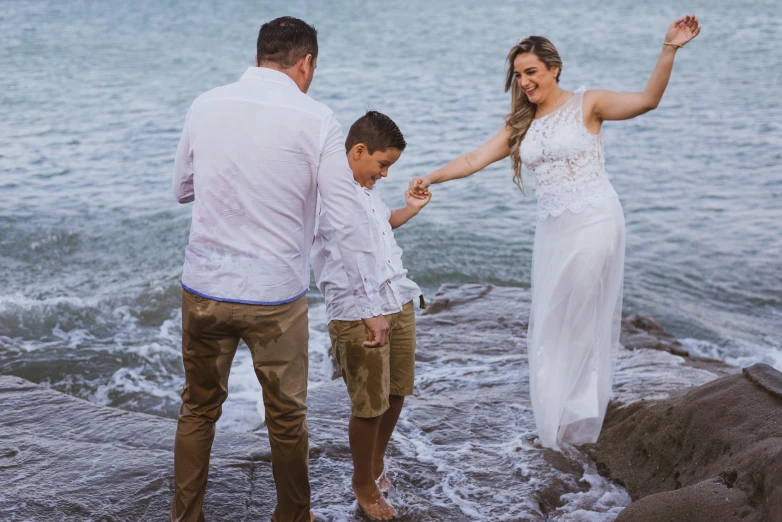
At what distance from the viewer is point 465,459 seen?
15.2 feet

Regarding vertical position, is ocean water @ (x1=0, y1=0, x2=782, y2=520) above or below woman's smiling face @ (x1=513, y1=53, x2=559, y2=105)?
below

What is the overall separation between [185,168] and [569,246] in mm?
2195

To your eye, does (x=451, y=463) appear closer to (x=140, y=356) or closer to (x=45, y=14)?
(x=140, y=356)

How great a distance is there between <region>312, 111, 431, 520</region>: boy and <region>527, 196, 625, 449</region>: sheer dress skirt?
3.66ft

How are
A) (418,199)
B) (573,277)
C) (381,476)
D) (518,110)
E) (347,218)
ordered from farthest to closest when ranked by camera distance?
(518,110)
(573,277)
(418,199)
(381,476)
(347,218)

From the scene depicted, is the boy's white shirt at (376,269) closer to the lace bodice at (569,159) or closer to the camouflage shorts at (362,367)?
the camouflage shorts at (362,367)

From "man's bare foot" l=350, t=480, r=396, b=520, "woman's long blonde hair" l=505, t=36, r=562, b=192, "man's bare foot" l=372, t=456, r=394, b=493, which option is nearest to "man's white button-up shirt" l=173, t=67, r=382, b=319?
"man's bare foot" l=350, t=480, r=396, b=520

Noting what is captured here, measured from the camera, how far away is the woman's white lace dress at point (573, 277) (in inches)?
179

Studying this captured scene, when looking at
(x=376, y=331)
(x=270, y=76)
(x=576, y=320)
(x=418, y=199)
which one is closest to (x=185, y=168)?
(x=270, y=76)

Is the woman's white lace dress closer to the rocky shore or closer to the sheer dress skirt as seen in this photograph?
the sheer dress skirt

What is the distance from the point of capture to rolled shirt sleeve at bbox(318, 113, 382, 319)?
3.19m

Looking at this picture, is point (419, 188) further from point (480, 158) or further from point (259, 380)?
point (259, 380)

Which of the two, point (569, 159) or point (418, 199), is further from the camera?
point (569, 159)

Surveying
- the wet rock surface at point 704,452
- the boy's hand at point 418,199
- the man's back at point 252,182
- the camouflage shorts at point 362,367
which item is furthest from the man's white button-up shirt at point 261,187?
the wet rock surface at point 704,452
